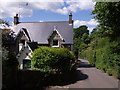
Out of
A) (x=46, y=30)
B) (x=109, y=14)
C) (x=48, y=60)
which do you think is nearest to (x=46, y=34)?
(x=46, y=30)

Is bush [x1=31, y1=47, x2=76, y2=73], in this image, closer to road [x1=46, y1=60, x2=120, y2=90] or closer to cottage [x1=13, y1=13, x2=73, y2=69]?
road [x1=46, y1=60, x2=120, y2=90]

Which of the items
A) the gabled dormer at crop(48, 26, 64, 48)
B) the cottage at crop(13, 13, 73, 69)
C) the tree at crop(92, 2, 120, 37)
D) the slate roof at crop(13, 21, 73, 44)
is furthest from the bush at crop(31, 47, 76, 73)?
the slate roof at crop(13, 21, 73, 44)

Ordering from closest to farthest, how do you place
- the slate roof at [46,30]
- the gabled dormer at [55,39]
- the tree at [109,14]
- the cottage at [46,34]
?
the tree at [109,14] → the cottage at [46,34] → the gabled dormer at [55,39] → the slate roof at [46,30]

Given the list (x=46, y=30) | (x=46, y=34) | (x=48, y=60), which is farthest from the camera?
(x=46, y=30)

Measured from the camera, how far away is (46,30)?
111 feet

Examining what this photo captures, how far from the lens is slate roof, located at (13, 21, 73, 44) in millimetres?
31734

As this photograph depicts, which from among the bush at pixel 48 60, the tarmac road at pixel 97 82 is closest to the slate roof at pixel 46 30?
the tarmac road at pixel 97 82

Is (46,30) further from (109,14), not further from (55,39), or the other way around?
(109,14)

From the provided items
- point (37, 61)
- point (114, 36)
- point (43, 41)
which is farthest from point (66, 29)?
point (37, 61)

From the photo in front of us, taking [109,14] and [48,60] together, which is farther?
[48,60]

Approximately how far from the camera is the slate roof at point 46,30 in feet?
104

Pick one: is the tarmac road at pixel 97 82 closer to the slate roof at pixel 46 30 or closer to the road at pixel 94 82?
the road at pixel 94 82

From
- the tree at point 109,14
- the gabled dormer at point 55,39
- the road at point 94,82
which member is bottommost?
the road at point 94,82

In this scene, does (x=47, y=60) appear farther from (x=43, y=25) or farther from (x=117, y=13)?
(x=43, y=25)
